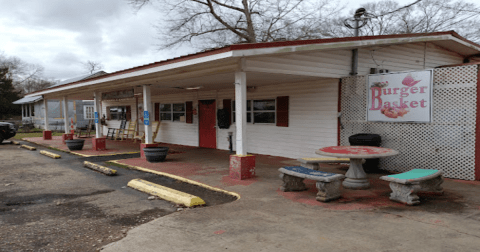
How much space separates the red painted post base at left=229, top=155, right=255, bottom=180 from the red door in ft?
17.8

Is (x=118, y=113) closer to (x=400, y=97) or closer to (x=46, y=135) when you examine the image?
(x=46, y=135)

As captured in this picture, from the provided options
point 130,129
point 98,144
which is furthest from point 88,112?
point 98,144

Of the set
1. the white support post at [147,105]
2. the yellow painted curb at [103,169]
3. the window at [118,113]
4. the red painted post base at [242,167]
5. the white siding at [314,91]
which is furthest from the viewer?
the window at [118,113]

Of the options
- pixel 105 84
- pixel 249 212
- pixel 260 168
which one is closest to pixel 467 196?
pixel 249 212

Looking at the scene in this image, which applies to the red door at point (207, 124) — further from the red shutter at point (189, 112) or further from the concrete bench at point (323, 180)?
the concrete bench at point (323, 180)

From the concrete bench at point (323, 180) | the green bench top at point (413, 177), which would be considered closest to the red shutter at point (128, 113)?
the concrete bench at point (323, 180)

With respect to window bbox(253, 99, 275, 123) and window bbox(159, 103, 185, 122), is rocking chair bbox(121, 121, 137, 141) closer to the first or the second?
window bbox(159, 103, 185, 122)

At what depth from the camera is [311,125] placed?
28.8 ft

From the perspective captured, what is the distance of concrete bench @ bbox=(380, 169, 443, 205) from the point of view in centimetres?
462

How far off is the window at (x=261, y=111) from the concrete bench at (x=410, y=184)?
535 cm

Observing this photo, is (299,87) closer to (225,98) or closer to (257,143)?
(257,143)

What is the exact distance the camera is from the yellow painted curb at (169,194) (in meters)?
4.97

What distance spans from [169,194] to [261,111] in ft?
17.9

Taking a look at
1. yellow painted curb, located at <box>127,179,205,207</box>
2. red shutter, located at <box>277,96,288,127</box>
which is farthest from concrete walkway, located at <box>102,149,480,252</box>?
red shutter, located at <box>277,96,288,127</box>
